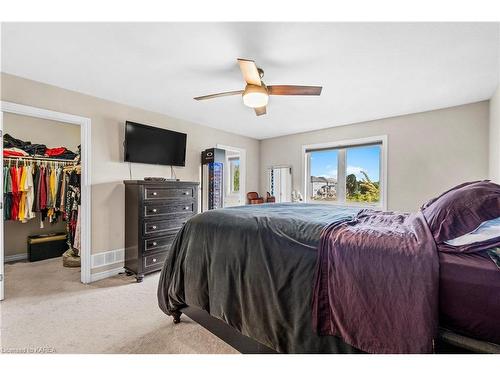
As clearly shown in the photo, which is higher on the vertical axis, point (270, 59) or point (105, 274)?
point (270, 59)

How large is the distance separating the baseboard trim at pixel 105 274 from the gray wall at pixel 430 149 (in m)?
4.29

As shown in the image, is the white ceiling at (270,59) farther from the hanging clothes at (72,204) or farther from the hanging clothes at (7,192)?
the hanging clothes at (7,192)

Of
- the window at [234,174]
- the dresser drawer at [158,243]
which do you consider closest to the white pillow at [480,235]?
the dresser drawer at [158,243]

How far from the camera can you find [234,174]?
593cm

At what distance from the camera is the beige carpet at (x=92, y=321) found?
1.66 m

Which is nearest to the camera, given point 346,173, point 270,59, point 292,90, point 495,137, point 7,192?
point 270,59

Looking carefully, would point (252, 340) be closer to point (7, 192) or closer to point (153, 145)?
point (153, 145)

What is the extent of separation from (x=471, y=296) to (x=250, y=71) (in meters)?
1.92

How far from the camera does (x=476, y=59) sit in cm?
204

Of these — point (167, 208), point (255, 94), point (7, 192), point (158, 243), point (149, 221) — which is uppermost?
point (255, 94)

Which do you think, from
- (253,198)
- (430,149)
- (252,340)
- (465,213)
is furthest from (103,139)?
(430,149)
